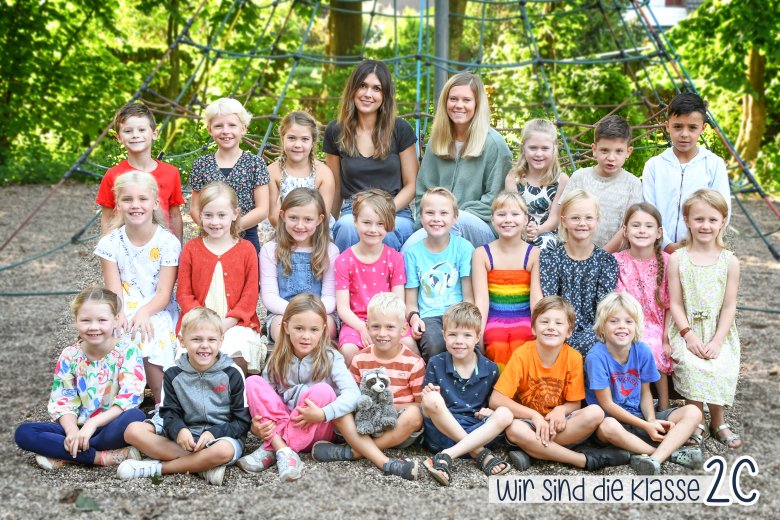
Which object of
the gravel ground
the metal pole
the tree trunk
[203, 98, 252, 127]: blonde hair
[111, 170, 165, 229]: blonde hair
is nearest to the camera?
the gravel ground

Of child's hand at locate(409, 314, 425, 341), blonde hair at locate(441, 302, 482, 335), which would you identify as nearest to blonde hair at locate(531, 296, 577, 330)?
blonde hair at locate(441, 302, 482, 335)

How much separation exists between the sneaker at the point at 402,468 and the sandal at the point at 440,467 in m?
0.05

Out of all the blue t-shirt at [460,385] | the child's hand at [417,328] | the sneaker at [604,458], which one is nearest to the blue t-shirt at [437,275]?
the child's hand at [417,328]

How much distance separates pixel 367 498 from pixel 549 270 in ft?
4.06

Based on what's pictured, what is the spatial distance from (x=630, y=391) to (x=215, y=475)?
1.49 meters

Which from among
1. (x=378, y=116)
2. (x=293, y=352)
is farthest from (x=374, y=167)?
(x=293, y=352)

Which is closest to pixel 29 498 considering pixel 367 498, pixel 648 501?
pixel 367 498

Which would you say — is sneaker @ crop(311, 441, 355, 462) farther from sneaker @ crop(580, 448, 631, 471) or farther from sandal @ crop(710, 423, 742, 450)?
sandal @ crop(710, 423, 742, 450)

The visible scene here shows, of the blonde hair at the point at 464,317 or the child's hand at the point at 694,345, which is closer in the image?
the blonde hair at the point at 464,317

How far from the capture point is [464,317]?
126 inches

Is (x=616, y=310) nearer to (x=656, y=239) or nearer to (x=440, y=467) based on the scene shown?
(x=656, y=239)

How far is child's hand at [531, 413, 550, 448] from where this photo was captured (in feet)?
10.1

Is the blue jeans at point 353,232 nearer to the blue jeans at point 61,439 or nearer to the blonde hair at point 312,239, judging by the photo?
the blonde hair at point 312,239

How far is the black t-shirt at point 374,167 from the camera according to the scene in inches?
162
